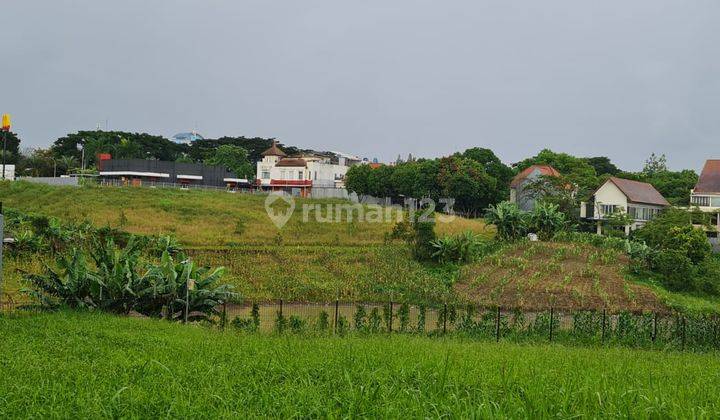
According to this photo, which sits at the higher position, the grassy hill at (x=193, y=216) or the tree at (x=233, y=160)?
the tree at (x=233, y=160)

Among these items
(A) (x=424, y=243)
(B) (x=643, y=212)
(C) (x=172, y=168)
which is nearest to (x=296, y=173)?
(C) (x=172, y=168)

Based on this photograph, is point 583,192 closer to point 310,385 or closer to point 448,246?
point 448,246

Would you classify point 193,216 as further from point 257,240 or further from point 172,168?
point 172,168

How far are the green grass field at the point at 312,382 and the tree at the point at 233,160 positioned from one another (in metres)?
75.1

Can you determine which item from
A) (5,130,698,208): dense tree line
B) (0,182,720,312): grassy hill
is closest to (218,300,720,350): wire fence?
(0,182,720,312): grassy hill

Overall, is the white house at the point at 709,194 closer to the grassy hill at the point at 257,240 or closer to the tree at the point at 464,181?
the tree at the point at 464,181

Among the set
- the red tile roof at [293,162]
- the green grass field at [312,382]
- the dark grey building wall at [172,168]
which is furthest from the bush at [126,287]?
the red tile roof at [293,162]

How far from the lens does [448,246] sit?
103 feet

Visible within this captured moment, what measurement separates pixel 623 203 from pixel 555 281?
94.5 ft

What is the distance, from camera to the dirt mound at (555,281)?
82.3 ft

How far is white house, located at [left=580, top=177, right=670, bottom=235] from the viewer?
5278cm

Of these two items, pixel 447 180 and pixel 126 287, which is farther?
pixel 447 180

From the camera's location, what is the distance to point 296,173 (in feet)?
260

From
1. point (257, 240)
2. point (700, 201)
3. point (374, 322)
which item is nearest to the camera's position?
point (374, 322)
